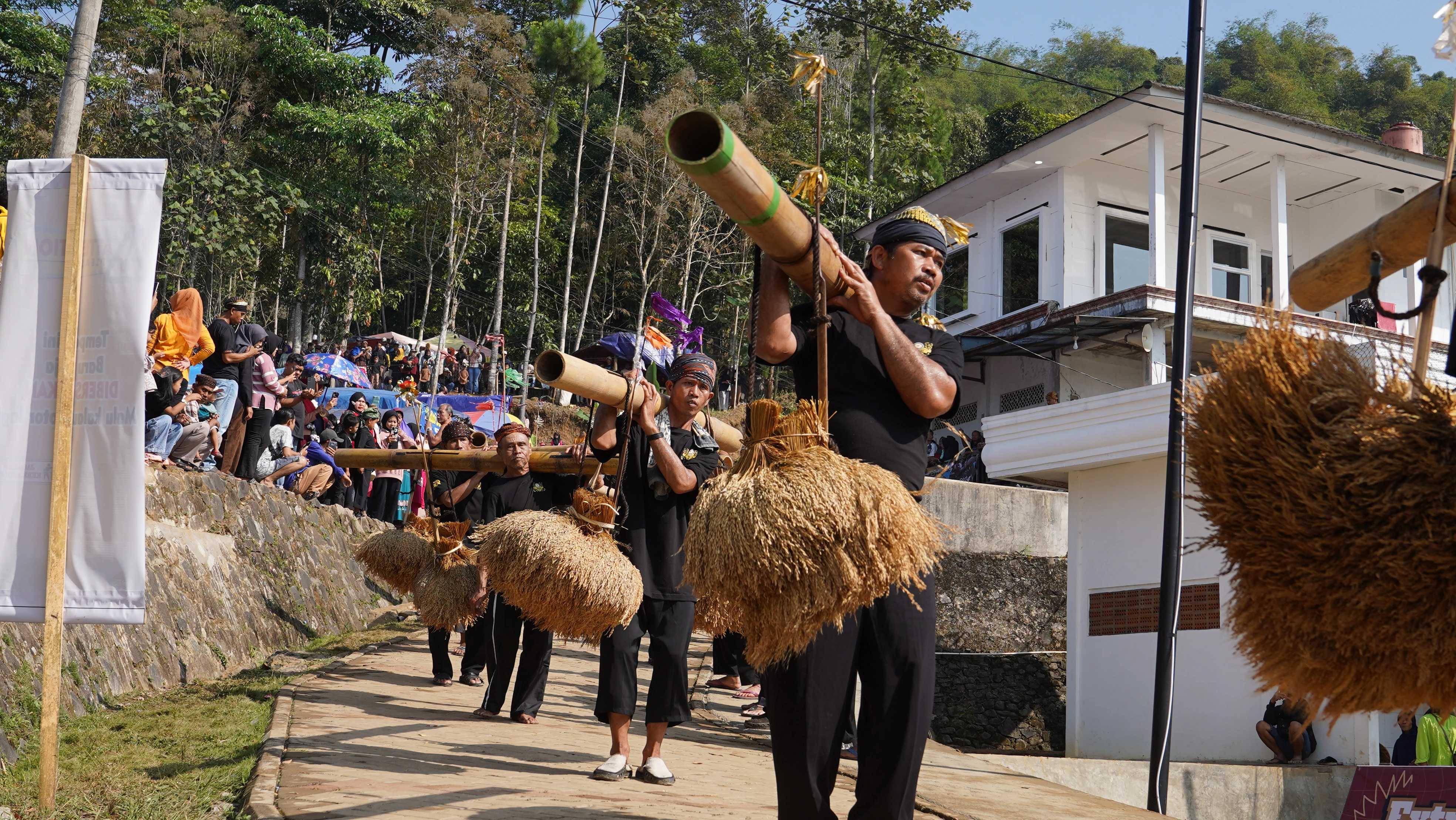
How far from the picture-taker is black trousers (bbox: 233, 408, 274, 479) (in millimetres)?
12102

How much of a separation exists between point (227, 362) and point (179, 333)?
1.14 metres

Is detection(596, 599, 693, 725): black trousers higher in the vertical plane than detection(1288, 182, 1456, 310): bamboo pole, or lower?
lower

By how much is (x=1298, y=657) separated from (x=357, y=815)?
3216 millimetres

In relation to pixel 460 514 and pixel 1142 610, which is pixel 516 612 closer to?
pixel 460 514

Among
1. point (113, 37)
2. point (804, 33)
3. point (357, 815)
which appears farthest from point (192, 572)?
point (804, 33)

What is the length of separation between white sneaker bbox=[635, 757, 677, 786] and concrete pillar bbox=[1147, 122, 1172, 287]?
1663 cm

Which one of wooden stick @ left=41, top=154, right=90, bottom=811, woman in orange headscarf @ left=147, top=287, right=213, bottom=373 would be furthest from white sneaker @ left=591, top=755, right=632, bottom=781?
woman in orange headscarf @ left=147, top=287, right=213, bottom=373

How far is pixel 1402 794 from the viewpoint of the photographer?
7.68 metres

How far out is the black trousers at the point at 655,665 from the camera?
18.2 feet

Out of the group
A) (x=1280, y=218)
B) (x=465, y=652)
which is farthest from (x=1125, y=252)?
(x=465, y=652)

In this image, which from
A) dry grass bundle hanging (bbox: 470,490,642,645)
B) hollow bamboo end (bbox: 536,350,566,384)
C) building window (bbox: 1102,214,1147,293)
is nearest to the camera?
hollow bamboo end (bbox: 536,350,566,384)

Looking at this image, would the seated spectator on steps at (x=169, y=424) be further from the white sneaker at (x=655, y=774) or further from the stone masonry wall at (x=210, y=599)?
the white sneaker at (x=655, y=774)

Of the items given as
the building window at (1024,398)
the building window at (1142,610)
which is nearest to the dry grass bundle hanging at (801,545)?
the building window at (1142,610)

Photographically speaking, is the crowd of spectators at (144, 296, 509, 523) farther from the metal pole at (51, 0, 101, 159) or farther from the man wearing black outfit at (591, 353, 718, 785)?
the man wearing black outfit at (591, 353, 718, 785)
